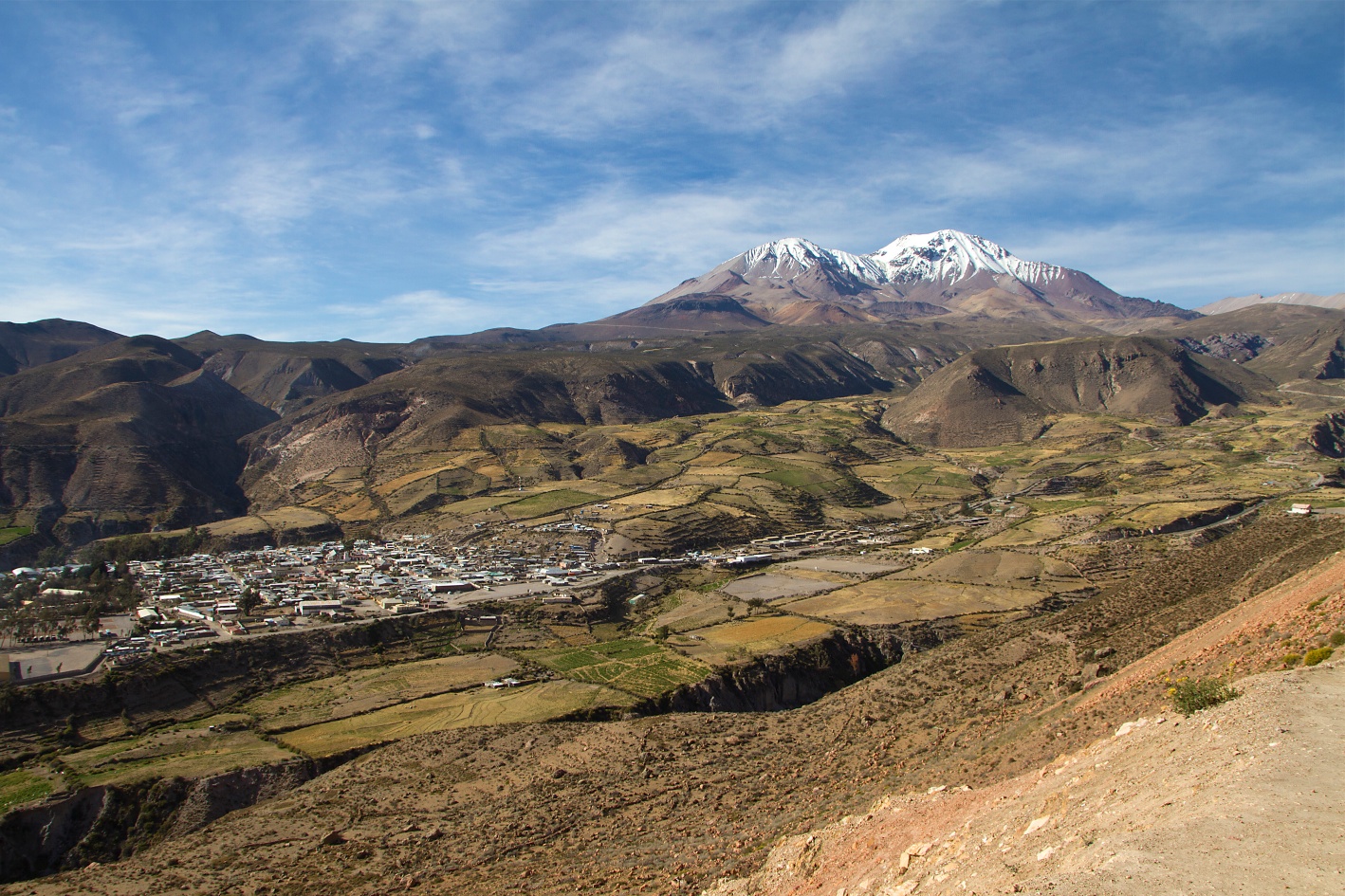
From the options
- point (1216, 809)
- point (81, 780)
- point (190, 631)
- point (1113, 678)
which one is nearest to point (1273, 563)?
point (1113, 678)

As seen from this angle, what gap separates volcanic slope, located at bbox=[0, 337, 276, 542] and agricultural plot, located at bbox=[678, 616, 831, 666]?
96099 millimetres

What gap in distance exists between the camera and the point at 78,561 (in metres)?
98.0

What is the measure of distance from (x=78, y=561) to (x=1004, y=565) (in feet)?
350

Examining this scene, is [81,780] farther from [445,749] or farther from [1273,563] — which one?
[1273,563]

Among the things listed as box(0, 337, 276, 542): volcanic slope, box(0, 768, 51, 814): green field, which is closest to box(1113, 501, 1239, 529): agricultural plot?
box(0, 768, 51, 814): green field

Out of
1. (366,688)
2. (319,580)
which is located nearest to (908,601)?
(366,688)

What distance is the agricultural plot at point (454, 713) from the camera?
45.2 m

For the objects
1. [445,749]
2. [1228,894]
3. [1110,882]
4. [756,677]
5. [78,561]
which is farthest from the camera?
[78,561]

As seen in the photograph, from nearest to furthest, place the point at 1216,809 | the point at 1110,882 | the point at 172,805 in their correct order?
1. the point at 1110,882
2. the point at 1216,809
3. the point at 172,805

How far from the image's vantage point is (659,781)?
35094mm

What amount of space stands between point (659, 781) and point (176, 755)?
27440mm

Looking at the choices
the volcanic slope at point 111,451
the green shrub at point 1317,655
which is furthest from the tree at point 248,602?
the green shrub at point 1317,655

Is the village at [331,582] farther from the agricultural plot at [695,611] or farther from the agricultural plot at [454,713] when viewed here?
the agricultural plot at [454,713]

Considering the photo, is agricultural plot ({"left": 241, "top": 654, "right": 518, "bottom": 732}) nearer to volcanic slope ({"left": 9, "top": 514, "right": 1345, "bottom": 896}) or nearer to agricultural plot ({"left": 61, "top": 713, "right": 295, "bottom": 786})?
agricultural plot ({"left": 61, "top": 713, "right": 295, "bottom": 786})
